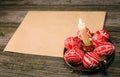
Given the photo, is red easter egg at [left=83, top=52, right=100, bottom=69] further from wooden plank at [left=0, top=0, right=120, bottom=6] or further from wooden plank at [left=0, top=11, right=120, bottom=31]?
wooden plank at [left=0, top=0, right=120, bottom=6]

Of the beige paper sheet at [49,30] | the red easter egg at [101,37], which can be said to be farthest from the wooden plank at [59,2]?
the red easter egg at [101,37]

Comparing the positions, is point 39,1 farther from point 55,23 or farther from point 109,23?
point 109,23

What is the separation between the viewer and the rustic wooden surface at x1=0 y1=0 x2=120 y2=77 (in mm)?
1021

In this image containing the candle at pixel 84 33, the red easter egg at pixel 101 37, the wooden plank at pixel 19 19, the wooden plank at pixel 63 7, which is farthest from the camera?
the wooden plank at pixel 63 7

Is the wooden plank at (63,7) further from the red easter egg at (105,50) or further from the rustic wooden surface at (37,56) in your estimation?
the red easter egg at (105,50)

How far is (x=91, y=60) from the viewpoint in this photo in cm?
89

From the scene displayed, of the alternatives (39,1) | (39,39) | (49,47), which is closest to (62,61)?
(49,47)

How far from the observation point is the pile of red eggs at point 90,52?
0.90 metres

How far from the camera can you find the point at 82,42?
1.00 m

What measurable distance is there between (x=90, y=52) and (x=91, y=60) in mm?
48

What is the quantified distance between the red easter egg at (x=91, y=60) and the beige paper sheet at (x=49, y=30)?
0.72 ft

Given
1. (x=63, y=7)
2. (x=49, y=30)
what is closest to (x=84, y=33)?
(x=49, y=30)

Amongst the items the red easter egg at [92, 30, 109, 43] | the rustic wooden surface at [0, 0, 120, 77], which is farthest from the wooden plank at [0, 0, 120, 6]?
the red easter egg at [92, 30, 109, 43]

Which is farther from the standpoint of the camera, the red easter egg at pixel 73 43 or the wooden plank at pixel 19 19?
the wooden plank at pixel 19 19
